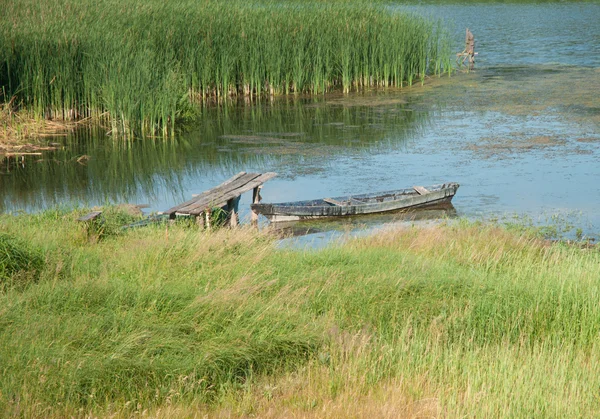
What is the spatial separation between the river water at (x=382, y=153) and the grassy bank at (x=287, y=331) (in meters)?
3.73

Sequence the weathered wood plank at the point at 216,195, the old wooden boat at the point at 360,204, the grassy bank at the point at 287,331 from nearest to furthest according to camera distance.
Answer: the grassy bank at the point at 287,331 → the weathered wood plank at the point at 216,195 → the old wooden boat at the point at 360,204

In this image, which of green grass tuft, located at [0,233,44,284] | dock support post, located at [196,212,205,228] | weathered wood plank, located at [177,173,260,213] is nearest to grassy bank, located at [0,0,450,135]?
weathered wood plank, located at [177,173,260,213]

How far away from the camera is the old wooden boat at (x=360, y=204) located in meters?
10.6

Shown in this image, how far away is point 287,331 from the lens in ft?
18.3

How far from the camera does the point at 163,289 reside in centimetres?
602

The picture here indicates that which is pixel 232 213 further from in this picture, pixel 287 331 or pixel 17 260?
pixel 287 331

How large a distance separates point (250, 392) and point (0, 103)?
12.3m

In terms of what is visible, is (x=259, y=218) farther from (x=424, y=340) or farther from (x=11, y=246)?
(x=424, y=340)

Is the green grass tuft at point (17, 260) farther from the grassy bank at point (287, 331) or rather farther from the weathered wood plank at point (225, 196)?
the weathered wood plank at point (225, 196)

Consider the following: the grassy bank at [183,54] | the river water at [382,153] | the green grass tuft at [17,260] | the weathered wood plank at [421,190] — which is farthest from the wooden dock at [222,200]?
the grassy bank at [183,54]

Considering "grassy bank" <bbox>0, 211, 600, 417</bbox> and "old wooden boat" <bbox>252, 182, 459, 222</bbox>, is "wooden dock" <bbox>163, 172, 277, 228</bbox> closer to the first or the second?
"old wooden boat" <bbox>252, 182, 459, 222</bbox>

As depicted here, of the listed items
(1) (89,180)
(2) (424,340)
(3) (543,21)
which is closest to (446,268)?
(2) (424,340)

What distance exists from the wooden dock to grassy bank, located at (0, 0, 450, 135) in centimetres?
555

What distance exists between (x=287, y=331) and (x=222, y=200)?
4325 mm
